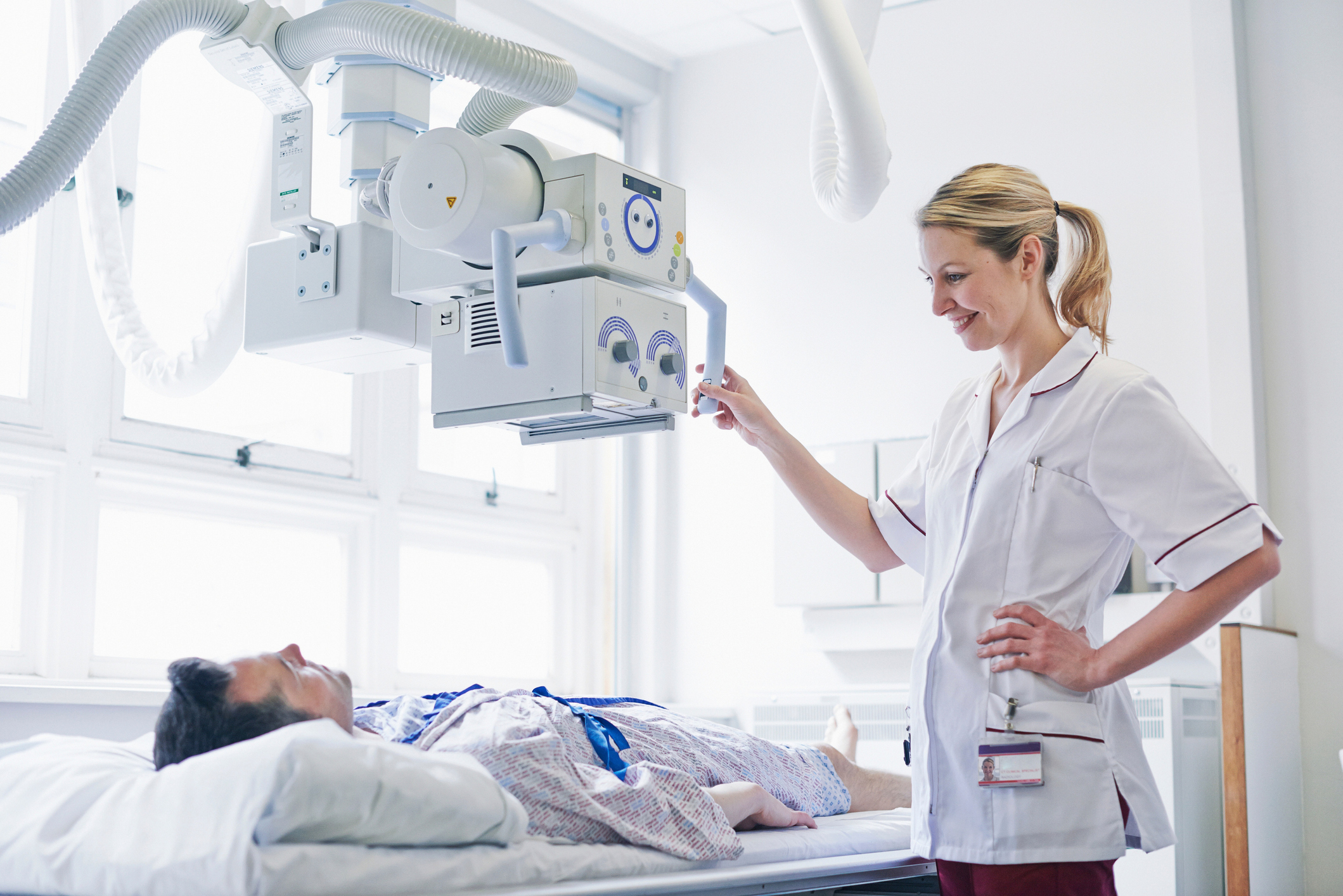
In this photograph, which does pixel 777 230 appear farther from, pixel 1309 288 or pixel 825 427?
pixel 1309 288

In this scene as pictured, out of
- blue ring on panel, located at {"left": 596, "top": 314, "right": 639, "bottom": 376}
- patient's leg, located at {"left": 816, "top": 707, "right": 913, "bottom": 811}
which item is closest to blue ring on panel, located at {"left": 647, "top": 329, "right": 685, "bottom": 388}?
blue ring on panel, located at {"left": 596, "top": 314, "right": 639, "bottom": 376}

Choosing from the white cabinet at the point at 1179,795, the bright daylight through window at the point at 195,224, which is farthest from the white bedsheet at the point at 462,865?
the bright daylight through window at the point at 195,224

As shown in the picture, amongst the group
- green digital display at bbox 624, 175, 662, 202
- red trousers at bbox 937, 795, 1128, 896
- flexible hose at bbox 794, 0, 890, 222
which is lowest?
red trousers at bbox 937, 795, 1128, 896

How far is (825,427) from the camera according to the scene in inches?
164

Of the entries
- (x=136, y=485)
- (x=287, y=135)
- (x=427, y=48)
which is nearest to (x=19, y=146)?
(x=136, y=485)

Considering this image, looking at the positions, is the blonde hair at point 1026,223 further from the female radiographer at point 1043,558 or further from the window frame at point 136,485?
the window frame at point 136,485

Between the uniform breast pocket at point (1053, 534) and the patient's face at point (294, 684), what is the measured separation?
0.92m

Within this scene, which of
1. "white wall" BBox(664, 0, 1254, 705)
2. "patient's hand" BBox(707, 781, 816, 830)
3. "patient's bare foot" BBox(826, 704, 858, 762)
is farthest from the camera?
"white wall" BBox(664, 0, 1254, 705)

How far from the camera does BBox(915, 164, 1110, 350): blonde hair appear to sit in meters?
1.64

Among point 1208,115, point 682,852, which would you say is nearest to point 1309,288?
point 1208,115

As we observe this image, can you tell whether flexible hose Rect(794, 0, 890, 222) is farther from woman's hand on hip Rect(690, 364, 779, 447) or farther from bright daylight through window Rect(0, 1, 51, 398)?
bright daylight through window Rect(0, 1, 51, 398)

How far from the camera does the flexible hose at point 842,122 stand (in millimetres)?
1848

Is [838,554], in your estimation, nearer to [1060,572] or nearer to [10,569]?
[10,569]

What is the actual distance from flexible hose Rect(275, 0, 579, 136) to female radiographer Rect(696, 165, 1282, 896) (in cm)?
46
